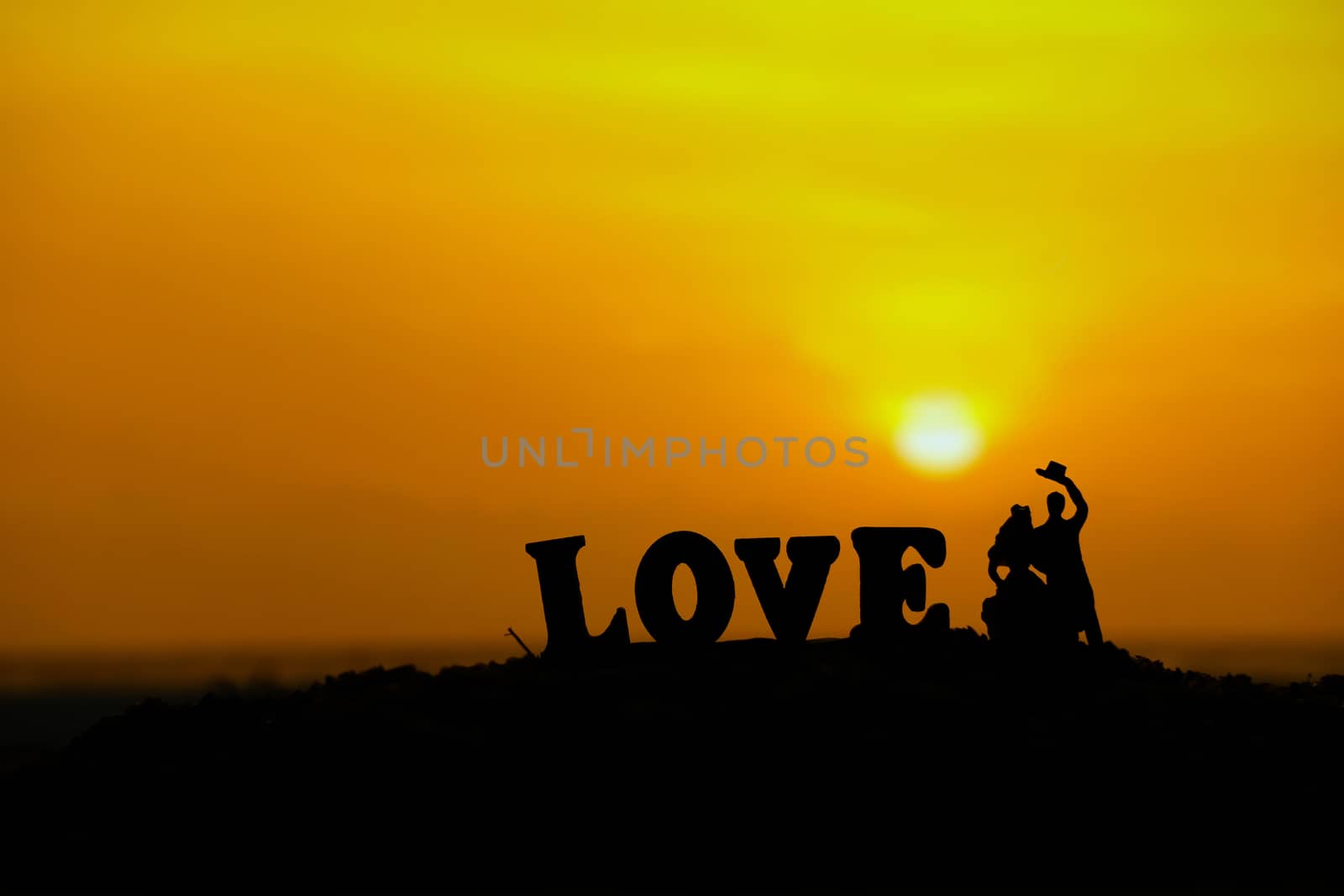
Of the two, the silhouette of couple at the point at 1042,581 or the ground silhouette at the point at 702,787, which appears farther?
the silhouette of couple at the point at 1042,581

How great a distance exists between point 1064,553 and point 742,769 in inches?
311

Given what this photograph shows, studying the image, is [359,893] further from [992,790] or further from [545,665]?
[992,790]

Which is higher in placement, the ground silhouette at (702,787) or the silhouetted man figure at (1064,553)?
the silhouetted man figure at (1064,553)

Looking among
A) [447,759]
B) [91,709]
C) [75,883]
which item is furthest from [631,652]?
[91,709]

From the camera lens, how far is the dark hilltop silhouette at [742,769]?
24672 mm

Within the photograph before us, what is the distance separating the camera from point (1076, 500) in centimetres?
3053

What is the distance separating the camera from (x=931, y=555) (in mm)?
30531

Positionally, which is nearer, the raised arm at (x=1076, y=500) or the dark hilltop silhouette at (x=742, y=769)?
the dark hilltop silhouette at (x=742, y=769)

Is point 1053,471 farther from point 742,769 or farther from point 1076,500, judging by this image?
point 742,769

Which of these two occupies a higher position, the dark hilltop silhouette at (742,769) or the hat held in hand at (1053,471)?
the hat held in hand at (1053,471)

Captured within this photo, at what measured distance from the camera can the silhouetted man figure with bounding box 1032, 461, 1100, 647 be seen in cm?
3014

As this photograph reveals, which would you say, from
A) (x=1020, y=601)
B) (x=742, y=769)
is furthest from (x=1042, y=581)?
(x=742, y=769)

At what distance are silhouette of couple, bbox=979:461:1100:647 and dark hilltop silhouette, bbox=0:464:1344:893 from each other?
45 millimetres

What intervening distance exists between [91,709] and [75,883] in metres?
110
